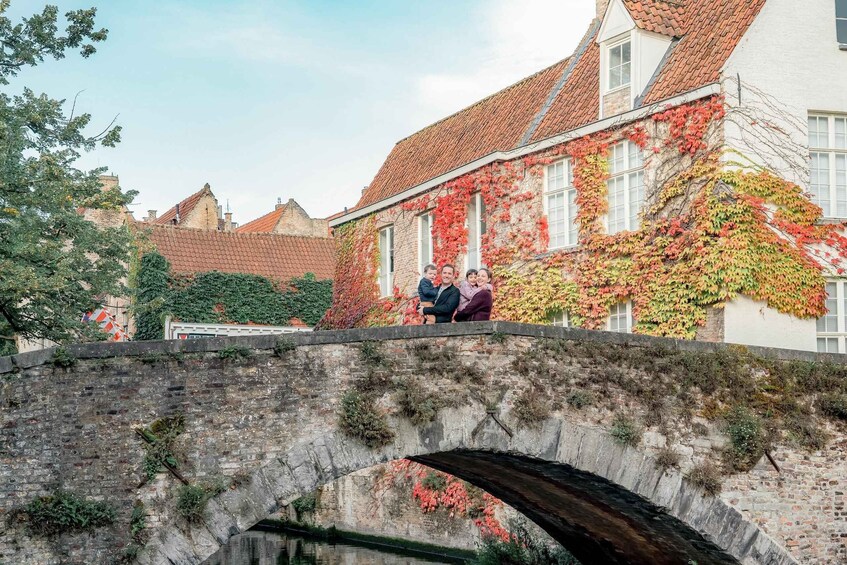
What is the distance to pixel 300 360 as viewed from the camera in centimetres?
1094

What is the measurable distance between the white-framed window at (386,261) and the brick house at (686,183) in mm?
2940

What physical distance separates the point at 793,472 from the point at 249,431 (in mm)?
6333

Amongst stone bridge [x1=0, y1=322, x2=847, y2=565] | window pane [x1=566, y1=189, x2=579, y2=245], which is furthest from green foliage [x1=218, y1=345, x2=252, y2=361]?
window pane [x1=566, y1=189, x2=579, y2=245]

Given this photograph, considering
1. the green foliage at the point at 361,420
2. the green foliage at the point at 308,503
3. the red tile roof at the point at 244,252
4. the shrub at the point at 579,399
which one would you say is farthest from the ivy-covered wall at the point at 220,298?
the green foliage at the point at 361,420

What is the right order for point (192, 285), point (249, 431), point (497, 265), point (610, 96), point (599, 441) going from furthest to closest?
1. point (192, 285)
2. point (497, 265)
3. point (610, 96)
4. point (599, 441)
5. point (249, 431)

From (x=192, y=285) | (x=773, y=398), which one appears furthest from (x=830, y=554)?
(x=192, y=285)

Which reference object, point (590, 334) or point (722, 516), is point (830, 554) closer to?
point (722, 516)

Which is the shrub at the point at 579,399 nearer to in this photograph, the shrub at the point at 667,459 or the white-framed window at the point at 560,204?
the shrub at the point at 667,459

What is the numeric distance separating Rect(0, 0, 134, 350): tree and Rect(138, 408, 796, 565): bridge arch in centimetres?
462

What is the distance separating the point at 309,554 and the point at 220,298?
1022 cm

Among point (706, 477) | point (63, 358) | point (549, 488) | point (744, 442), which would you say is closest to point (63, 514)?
point (63, 358)

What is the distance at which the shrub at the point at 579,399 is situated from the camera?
12.1m

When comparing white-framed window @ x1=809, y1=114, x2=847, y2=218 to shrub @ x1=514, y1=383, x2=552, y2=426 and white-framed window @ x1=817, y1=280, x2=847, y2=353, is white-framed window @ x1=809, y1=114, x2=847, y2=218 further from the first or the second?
shrub @ x1=514, y1=383, x2=552, y2=426

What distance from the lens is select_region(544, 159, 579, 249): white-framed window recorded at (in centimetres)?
→ 1770
